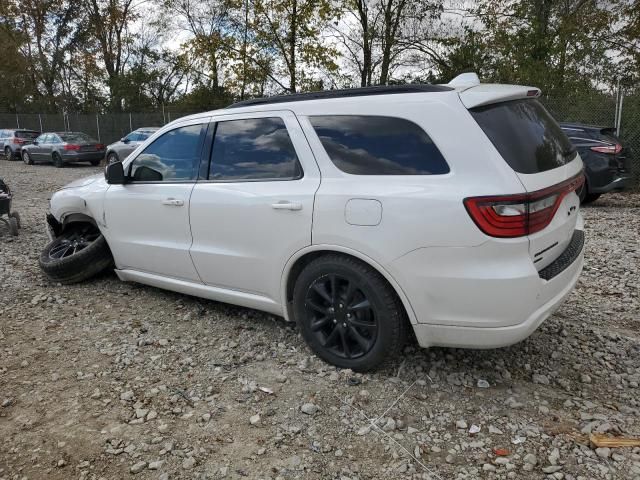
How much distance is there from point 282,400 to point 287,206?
1222mm

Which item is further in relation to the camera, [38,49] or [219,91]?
[38,49]

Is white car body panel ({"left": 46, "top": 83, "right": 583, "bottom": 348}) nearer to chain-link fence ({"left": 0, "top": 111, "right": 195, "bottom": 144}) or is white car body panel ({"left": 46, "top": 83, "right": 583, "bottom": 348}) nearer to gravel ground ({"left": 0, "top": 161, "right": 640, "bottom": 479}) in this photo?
gravel ground ({"left": 0, "top": 161, "right": 640, "bottom": 479})

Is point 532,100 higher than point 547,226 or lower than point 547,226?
higher

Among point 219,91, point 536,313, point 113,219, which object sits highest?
point 219,91

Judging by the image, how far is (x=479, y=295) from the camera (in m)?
2.71

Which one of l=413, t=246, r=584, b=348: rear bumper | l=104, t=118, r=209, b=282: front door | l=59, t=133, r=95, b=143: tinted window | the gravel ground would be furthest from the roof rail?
l=59, t=133, r=95, b=143: tinted window

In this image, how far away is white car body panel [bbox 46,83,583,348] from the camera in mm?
2688

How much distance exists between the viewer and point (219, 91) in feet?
76.1

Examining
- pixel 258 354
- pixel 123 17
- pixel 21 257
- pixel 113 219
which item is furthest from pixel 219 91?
pixel 258 354

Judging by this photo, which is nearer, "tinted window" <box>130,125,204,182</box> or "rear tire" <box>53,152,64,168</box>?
"tinted window" <box>130,125,204,182</box>

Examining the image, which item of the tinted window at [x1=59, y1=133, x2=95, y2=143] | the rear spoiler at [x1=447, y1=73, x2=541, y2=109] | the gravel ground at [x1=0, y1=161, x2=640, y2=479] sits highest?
the tinted window at [x1=59, y1=133, x2=95, y2=143]

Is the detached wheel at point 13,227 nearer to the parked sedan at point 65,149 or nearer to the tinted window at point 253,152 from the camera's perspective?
the tinted window at point 253,152

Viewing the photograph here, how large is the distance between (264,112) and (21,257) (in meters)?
4.23

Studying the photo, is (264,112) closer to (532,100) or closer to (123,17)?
(532,100)
